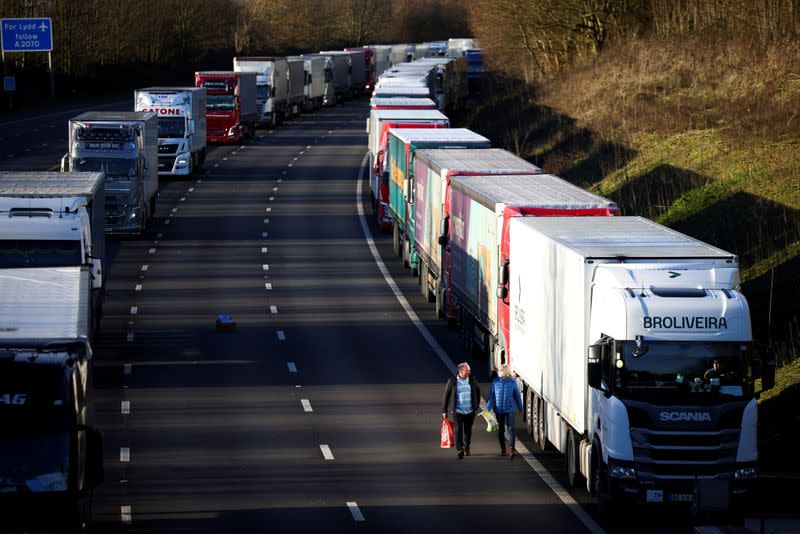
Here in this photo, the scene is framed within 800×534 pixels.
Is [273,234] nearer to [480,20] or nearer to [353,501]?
[353,501]

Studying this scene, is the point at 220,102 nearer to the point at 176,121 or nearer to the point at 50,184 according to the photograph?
the point at 176,121

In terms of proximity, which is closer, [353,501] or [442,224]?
[353,501]

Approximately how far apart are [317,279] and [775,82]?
64.2 feet

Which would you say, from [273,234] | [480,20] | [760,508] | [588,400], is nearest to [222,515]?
[588,400]

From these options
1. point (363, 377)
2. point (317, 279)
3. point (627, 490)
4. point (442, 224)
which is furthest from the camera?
point (317, 279)

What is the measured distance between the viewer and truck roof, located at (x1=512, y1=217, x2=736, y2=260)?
843 inches

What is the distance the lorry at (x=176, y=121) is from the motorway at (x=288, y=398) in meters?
8.72

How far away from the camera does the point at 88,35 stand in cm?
12044

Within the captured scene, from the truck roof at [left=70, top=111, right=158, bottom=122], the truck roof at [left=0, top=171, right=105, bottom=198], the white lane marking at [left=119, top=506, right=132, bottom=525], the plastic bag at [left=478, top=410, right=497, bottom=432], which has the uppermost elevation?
the truck roof at [left=70, top=111, right=158, bottom=122]

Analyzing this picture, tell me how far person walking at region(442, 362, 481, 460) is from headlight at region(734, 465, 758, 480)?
543 cm

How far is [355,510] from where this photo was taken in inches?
857

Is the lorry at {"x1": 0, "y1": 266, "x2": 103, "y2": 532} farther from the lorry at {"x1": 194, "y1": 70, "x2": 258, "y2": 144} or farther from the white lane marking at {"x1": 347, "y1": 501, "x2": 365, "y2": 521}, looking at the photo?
the lorry at {"x1": 194, "y1": 70, "x2": 258, "y2": 144}

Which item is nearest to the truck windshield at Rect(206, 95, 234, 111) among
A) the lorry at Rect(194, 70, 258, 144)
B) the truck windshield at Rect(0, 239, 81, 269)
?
the lorry at Rect(194, 70, 258, 144)

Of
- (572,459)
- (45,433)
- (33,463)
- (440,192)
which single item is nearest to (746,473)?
(572,459)
